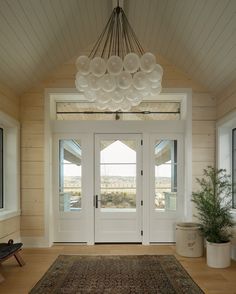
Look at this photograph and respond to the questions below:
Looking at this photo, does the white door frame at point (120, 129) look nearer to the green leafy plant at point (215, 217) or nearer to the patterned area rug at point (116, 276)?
the green leafy plant at point (215, 217)

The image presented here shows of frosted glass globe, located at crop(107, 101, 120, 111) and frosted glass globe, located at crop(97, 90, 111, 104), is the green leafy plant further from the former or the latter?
frosted glass globe, located at crop(97, 90, 111, 104)

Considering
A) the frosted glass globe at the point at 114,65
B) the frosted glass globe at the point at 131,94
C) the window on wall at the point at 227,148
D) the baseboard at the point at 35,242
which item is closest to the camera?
the frosted glass globe at the point at 114,65

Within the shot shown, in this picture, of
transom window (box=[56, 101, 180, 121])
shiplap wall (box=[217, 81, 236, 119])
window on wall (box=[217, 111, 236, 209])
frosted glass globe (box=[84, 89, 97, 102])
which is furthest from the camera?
transom window (box=[56, 101, 180, 121])

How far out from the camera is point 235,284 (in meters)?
3.90

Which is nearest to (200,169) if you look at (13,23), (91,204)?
(91,204)

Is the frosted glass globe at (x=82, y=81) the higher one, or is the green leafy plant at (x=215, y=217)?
the frosted glass globe at (x=82, y=81)

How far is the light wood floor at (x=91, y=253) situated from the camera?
381 cm

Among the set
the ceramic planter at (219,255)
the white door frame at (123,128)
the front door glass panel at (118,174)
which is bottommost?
the ceramic planter at (219,255)

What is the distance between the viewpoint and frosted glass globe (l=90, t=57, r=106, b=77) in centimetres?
326

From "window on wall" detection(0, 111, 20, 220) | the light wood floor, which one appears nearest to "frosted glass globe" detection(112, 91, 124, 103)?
the light wood floor

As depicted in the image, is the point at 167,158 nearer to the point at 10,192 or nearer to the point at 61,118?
the point at 61,118

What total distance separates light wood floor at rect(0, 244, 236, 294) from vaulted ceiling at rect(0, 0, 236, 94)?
274 centimetres

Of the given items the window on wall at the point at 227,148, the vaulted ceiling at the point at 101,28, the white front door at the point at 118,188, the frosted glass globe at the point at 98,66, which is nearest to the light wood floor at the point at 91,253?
the white front door at the point at 118,188

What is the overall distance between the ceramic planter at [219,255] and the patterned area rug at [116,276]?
462 millimetres
